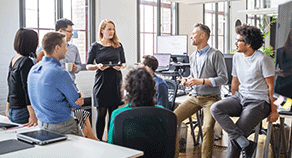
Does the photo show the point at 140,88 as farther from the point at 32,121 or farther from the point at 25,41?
the point at 25,41

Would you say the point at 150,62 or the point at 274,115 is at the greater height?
the point at 150,62

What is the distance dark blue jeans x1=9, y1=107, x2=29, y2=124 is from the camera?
284cm

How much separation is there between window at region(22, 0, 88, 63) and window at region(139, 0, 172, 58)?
6.11 ft

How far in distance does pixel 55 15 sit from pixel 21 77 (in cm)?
326

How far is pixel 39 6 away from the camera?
5.54 meters

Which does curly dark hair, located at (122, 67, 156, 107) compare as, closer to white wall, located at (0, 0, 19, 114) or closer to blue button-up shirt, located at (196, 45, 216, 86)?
blue button-up shirt, located at (196, 45, 216, 86)

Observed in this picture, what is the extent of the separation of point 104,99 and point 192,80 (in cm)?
112

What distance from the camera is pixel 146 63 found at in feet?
11.3

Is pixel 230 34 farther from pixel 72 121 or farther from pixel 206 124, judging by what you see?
pixel 72 121

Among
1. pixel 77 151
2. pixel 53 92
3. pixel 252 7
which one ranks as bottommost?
pixel 77 151

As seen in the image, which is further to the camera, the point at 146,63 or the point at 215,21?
the point at 215,21

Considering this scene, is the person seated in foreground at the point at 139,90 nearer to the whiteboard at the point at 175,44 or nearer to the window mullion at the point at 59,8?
the window mullion at the point at 59,8

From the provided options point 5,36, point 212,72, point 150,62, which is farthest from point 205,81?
point 5,36

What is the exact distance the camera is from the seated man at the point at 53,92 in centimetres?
237
